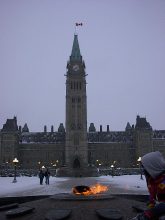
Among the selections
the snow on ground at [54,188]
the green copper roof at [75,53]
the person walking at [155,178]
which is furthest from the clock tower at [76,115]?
the person walking at [155,178]

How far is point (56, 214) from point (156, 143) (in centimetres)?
12609

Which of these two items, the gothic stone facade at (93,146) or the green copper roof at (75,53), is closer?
the green copper roof at (75,53)

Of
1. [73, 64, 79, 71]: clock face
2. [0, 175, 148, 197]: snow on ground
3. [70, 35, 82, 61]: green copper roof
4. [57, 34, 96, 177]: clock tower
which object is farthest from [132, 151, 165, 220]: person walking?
[70, 35, 82, 61]: green copper roof

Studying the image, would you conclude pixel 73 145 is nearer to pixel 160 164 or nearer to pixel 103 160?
pixel 103 160

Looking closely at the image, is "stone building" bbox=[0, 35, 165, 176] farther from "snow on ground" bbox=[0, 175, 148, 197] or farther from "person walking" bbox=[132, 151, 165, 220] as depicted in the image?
"person walking" bbox=[132, 151, 165, 220]

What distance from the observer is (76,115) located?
105938mm

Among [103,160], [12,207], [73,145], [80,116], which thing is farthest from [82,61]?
[12,207]

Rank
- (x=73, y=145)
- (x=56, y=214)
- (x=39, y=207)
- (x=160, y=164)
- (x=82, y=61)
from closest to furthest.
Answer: (x=160, y=164) → (x=56, y=214) → (x=39, y=207) → (x=73, y=145) → (x=82, y=61)

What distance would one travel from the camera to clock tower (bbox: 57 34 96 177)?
10250 cm

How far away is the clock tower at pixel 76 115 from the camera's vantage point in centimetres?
10250

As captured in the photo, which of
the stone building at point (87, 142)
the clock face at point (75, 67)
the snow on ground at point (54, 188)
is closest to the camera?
the snow on ground at point (54, 188)

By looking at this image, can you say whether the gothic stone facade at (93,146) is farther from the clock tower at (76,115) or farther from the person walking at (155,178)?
the person walking at (155,178)

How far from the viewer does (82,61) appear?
11350 centimetres

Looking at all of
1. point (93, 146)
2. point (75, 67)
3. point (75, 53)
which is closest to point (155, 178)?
point (75, 67)
